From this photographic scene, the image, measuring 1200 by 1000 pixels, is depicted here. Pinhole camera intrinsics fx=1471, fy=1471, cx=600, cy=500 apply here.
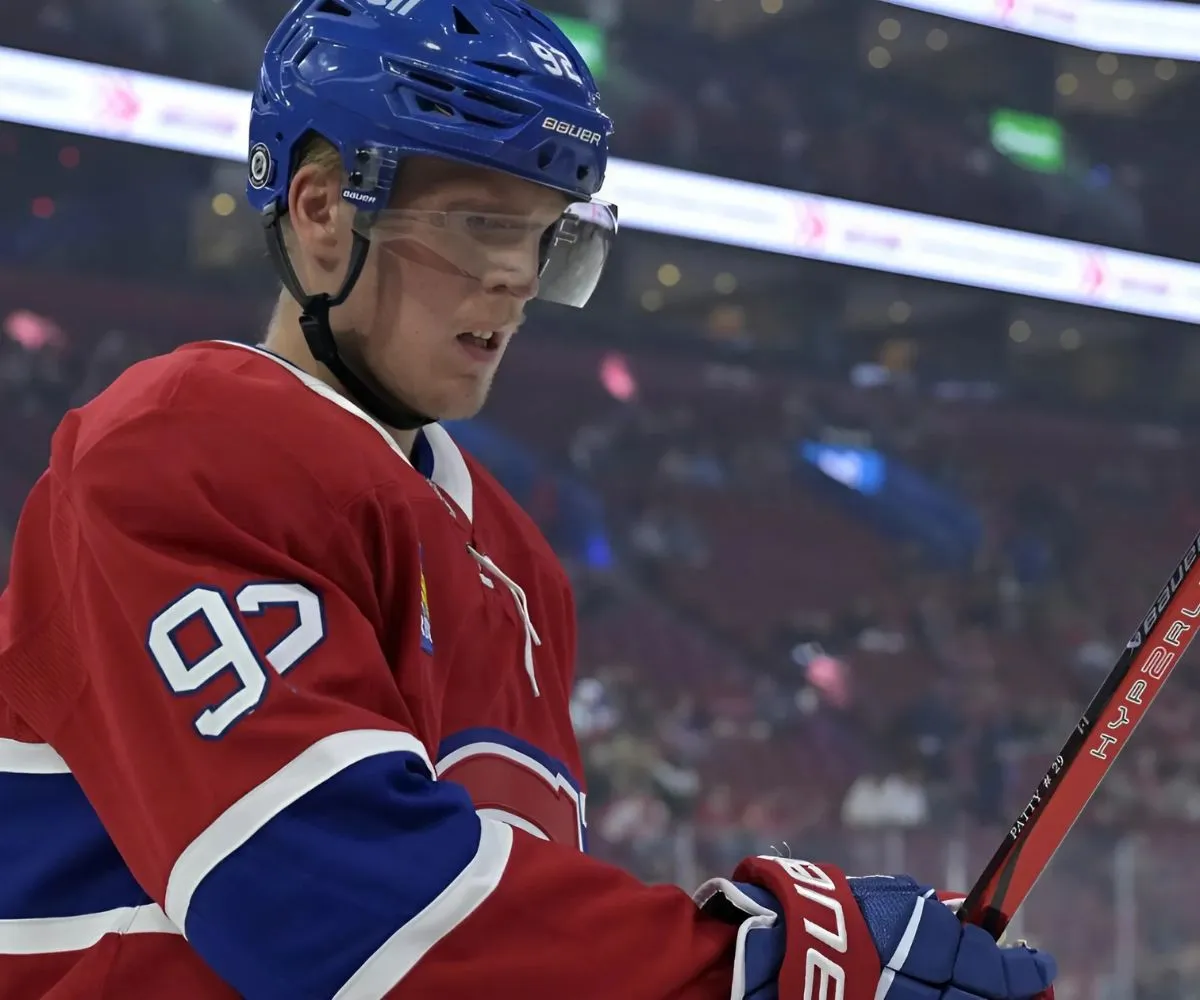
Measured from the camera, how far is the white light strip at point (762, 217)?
507cm

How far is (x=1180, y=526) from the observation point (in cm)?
707

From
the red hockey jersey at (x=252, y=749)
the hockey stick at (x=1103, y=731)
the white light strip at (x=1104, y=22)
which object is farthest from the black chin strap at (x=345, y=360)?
Answer: the white light strip at (x=1104, y=22)

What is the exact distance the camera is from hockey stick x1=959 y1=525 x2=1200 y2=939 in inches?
38.6

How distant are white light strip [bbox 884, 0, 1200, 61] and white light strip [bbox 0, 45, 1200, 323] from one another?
0.96 metres

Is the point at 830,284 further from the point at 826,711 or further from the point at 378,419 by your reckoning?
the point at 378,419

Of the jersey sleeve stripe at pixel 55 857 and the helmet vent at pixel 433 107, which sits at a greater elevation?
the helmet vent at pixel 433 107

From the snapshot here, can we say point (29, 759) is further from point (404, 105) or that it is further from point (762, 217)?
point (762, 217)

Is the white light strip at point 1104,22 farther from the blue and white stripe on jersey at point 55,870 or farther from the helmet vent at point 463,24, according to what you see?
the blue and white stripe on jersey at point 55,870

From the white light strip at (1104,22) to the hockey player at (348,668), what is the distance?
6445mm

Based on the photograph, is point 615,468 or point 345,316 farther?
point 615,468

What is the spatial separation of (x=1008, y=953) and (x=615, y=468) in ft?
17.5

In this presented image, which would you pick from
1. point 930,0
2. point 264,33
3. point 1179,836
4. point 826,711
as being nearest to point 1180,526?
point 826,711

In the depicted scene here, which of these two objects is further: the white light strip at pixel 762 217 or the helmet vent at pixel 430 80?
the white light strip at pixel 762 217

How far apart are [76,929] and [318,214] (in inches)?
19.0
